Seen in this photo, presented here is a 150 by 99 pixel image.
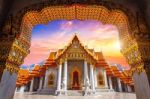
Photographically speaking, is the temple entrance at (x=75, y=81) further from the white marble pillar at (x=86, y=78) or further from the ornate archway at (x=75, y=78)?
the white marble pillar at (x=86, y=78)

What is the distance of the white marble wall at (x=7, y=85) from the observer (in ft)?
7.77

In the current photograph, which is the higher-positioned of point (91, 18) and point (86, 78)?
point (91, 18)

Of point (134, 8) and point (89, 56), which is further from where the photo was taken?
point (89, 56)

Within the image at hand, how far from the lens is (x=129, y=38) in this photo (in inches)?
109

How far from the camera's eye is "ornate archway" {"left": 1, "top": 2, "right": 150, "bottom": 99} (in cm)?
255

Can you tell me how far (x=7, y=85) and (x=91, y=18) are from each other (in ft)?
8.30

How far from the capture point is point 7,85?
2.49 m

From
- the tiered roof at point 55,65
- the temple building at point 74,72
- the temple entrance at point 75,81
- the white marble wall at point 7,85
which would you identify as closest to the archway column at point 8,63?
the white marble wall at point 7,85

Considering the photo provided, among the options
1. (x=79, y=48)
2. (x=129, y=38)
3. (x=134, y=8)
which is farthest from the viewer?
(x=79, y=48)

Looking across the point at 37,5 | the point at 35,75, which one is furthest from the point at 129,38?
the point at 35,75

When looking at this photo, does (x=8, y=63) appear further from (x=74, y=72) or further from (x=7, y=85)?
(x=74, y=72)

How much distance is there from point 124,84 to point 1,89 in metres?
22.8

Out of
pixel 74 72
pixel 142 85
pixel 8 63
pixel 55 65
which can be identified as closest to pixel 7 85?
pixel 8 63

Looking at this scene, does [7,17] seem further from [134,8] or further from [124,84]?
[124,84]
